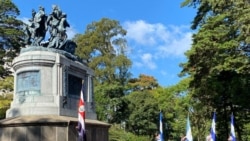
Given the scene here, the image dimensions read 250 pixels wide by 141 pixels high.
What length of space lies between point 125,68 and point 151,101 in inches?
179

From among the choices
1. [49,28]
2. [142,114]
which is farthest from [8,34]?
[142,114]

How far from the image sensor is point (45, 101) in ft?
47.4

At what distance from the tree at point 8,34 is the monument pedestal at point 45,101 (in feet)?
41.9

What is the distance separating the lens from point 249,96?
2242 centimetres

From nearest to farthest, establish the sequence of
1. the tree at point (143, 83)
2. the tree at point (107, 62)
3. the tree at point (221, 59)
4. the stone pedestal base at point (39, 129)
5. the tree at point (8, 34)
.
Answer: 1. the stone pedestal base at point (39, 129)
2. the tree at point (221, 59)
3. the tree at point (8, 34)
4. the tree at point (107, 62)
5. the tree at point (143, 83)

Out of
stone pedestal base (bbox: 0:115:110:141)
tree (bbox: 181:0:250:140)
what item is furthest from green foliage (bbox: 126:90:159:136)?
stone pedestal base (bbox: 0:115:110:141)

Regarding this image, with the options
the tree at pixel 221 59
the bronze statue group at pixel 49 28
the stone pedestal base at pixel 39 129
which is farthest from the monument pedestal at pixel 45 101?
the tree at pixel 221 59

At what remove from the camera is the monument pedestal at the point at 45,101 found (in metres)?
13.2

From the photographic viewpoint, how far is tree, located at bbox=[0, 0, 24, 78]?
90.8 feet

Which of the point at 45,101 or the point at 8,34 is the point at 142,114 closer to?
the point at 8,34

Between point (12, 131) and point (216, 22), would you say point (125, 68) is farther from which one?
point (12, 131)

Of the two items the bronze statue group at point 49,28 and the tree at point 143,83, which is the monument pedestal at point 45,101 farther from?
the tree at point 143,83

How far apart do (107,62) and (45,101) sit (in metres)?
28.6

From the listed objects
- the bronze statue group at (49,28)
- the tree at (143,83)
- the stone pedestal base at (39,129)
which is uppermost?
the tree at (143,83)
